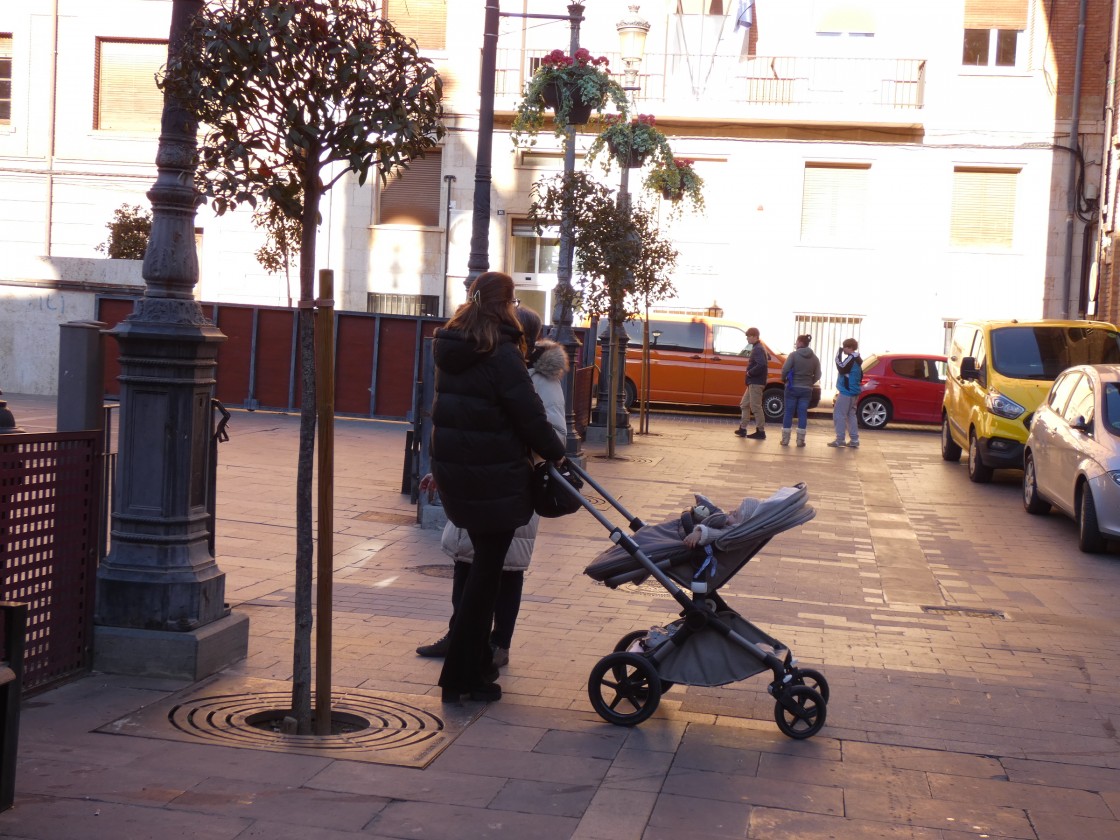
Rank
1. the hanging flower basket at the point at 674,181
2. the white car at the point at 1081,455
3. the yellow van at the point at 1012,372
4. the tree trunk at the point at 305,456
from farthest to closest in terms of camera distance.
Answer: the hanging flower basket at the point at 674,181
the yellow van at the point at 1012,372
the white car at the point at 1081,455
the tree trunk at the point at 305,456

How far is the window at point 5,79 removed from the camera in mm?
33875

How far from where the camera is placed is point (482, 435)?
19.0 ft

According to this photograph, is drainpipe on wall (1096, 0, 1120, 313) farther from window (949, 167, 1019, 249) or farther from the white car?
the white car

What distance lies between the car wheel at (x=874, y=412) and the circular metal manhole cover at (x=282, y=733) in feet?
75.0

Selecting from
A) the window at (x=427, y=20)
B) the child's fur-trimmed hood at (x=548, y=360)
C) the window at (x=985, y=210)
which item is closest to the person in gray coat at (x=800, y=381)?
the window at (x=985, y=210)

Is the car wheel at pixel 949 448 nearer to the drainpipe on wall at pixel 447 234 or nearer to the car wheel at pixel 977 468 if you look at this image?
the car wheel at pixel 977 468

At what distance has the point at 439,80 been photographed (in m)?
5.73

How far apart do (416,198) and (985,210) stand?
13.4 meters

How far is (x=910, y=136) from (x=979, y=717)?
89.5ft

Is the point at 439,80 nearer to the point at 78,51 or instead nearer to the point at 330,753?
the point at 330,753

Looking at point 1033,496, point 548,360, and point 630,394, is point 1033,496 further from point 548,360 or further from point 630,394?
point 630,394

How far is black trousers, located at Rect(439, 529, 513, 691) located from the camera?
5.92m

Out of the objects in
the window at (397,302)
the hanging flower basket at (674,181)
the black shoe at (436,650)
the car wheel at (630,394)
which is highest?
the hanging flower basket at (674,181)

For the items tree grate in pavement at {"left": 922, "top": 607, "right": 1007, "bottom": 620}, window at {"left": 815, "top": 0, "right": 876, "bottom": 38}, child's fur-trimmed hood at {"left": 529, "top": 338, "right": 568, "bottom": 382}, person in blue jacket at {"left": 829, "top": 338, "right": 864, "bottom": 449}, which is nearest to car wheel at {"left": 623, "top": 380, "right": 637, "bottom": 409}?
person in blue jacket at {"left": 829, "top": 338, "right": 864, "bottom": 449}
